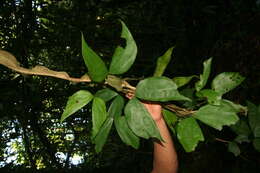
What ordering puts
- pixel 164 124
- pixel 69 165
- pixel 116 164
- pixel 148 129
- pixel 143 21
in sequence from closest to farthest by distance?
1. pixel 148 129
2. pixel 164 124
3. pixel 143 21
4. pixel 116 164
5. pixel 69 165

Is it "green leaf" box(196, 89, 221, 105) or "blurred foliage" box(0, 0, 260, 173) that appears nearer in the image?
"green leaf" box(196, 89, 221, 105)

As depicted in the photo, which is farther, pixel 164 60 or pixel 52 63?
pixel 52 63

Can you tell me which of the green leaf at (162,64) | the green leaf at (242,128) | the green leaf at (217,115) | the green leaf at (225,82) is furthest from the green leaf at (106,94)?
the green leaf at (242,128)

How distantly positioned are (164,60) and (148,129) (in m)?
0.24

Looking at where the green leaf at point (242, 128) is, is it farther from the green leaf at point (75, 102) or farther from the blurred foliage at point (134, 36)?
the blurred foliage at point (134, 36)

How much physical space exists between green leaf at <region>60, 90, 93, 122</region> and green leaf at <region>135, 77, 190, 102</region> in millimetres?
132

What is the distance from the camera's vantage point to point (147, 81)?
2.44 ft

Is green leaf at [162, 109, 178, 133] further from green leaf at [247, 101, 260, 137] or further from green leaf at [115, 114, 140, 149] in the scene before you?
green leaf at [247, 101, 260, 137]

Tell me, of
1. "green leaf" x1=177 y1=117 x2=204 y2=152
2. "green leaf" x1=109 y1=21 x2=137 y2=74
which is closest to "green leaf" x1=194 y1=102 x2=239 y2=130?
"green leaf" x1=177 y1=117 x2=204 y2=152

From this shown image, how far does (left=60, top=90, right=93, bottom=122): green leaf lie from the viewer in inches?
27.9

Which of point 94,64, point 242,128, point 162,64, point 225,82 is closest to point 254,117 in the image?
point 242,128

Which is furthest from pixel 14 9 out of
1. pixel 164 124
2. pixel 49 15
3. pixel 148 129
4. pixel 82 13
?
pixel 148 129

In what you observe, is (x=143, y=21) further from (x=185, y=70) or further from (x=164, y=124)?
(x=164, y=124)

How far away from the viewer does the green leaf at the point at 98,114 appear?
73 centimetres
